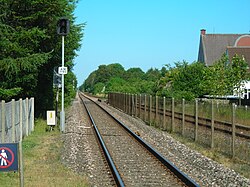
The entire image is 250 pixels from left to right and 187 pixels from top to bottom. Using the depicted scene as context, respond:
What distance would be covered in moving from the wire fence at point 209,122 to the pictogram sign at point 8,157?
25.3ft

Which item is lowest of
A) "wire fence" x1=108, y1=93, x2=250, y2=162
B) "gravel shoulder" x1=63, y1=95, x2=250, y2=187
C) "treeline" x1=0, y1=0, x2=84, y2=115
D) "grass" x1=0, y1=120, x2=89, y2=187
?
"gravel shoulder" x1=63, y1=95, x2=250, y2=187

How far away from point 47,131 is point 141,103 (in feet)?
37.2

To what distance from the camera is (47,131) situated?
21672 millimetres

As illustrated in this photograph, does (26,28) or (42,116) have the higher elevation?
(26,28)

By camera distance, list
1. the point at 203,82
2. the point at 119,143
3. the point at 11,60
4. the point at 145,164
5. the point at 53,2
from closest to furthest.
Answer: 1. the point at 145,164
2. the point at 119,143
3. the point at 11,60
4. the point at 53,2
5. the point at 203,82

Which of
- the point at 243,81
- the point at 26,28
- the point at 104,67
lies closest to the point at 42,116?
the point at 26,28

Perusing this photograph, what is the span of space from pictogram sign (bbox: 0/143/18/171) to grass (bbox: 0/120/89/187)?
2411 millimetres

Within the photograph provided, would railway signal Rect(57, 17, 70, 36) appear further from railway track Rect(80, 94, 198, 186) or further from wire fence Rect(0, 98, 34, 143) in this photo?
railway track Rect(80, 94, 198, 186)

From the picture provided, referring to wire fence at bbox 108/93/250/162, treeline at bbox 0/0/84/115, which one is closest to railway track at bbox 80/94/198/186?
wire fence at bbox 108/93/250/162

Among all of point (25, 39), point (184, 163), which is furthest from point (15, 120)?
point (25, 39)

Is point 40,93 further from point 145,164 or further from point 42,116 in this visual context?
point 145,164

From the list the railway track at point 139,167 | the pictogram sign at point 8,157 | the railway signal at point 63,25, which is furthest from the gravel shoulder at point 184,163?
the railway signal at point 63,25

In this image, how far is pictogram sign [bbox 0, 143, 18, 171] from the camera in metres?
7.10

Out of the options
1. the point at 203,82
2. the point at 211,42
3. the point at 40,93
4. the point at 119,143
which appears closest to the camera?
the point at 119,143
